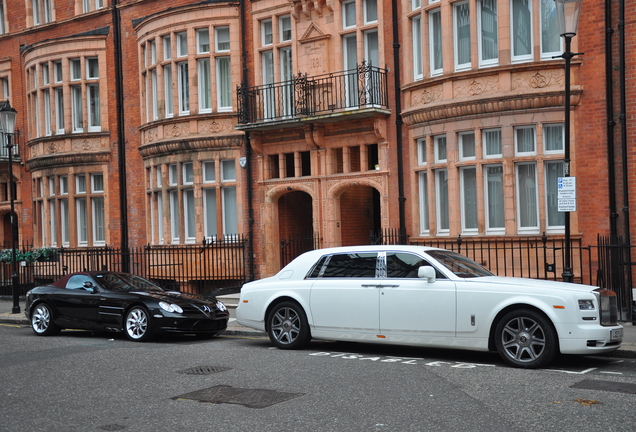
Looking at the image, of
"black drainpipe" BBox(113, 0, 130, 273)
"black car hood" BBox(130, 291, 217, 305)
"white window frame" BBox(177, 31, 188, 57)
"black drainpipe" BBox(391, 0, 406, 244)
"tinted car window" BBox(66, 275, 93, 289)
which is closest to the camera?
"black car hood" BBox(130, 291, 217, 305)

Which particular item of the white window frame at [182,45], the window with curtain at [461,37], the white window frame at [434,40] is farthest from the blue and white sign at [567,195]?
the white window frame at [182,45]

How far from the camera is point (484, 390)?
8.48 m

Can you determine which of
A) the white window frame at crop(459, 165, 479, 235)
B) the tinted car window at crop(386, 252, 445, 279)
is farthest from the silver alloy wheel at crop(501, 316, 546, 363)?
the white window frame at crop(459, 165, 479, 235)

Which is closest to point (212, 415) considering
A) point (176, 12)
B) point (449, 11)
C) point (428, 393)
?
point (428, 393)

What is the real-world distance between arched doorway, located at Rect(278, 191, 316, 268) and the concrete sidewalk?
2.07 m

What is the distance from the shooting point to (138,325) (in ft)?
44.8

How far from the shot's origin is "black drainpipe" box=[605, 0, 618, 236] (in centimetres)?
1548

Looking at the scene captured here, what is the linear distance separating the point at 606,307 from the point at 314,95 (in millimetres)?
10989

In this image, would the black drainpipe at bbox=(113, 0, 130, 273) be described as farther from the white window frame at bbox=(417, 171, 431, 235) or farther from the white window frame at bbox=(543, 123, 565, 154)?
the white window frame at bbox=(543, 123, 565, 154)

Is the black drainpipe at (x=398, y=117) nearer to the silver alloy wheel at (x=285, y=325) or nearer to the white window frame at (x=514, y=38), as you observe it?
the white window frame at (x=514, y=38)

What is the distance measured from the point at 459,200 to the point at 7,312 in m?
12.0

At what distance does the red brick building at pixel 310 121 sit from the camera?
1592 cm

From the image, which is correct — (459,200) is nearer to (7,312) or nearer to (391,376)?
(391,376)

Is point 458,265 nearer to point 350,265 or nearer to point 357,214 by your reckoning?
point 350,265
